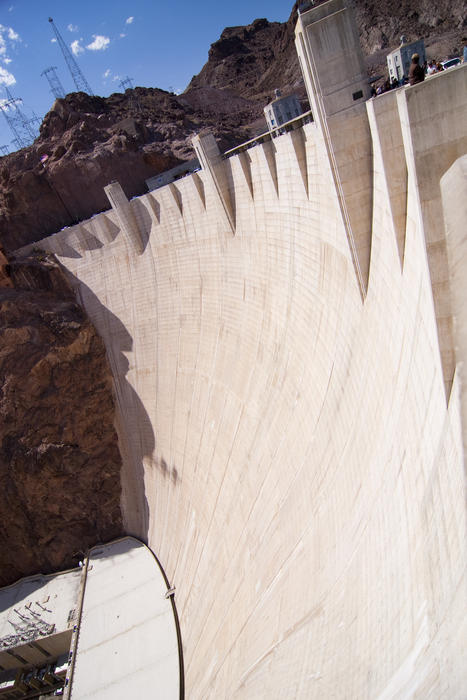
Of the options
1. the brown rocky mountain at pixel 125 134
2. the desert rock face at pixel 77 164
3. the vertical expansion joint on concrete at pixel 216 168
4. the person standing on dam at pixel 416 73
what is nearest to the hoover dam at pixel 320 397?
the vertical expansion joint on concrete at pixel 216 168

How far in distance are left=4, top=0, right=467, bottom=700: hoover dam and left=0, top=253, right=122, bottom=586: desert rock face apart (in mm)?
2271

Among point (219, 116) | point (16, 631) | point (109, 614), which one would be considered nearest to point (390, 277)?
point (109, 614)

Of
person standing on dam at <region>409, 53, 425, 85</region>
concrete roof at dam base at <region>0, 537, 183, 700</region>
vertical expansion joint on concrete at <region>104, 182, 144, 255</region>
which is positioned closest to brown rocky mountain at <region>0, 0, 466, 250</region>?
vertical expansion joint on concrete at <region>104, 182, 144, 255</region>

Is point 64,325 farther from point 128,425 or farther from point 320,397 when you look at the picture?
point 320,397

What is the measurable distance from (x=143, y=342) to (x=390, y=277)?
1314 centimetres

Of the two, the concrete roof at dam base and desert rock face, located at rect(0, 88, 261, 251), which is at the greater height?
desert rock face, located at rect(0, 88, 261, 251)

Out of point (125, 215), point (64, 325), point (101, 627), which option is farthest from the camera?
point (64, 325)

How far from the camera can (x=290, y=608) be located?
7281 mm

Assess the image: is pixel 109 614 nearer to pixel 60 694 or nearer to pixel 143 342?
pixel 60 694

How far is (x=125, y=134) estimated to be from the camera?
71.9 ft

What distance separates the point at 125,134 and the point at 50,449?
15814 mm

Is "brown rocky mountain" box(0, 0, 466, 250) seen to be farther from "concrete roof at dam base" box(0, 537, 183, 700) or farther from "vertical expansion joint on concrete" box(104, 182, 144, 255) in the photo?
"concrete roof at dam base" box(0, 537, 183, 700)

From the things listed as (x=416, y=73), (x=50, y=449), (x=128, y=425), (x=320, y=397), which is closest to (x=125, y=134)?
(x=128, y=425)

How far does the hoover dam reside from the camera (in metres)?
4.16
